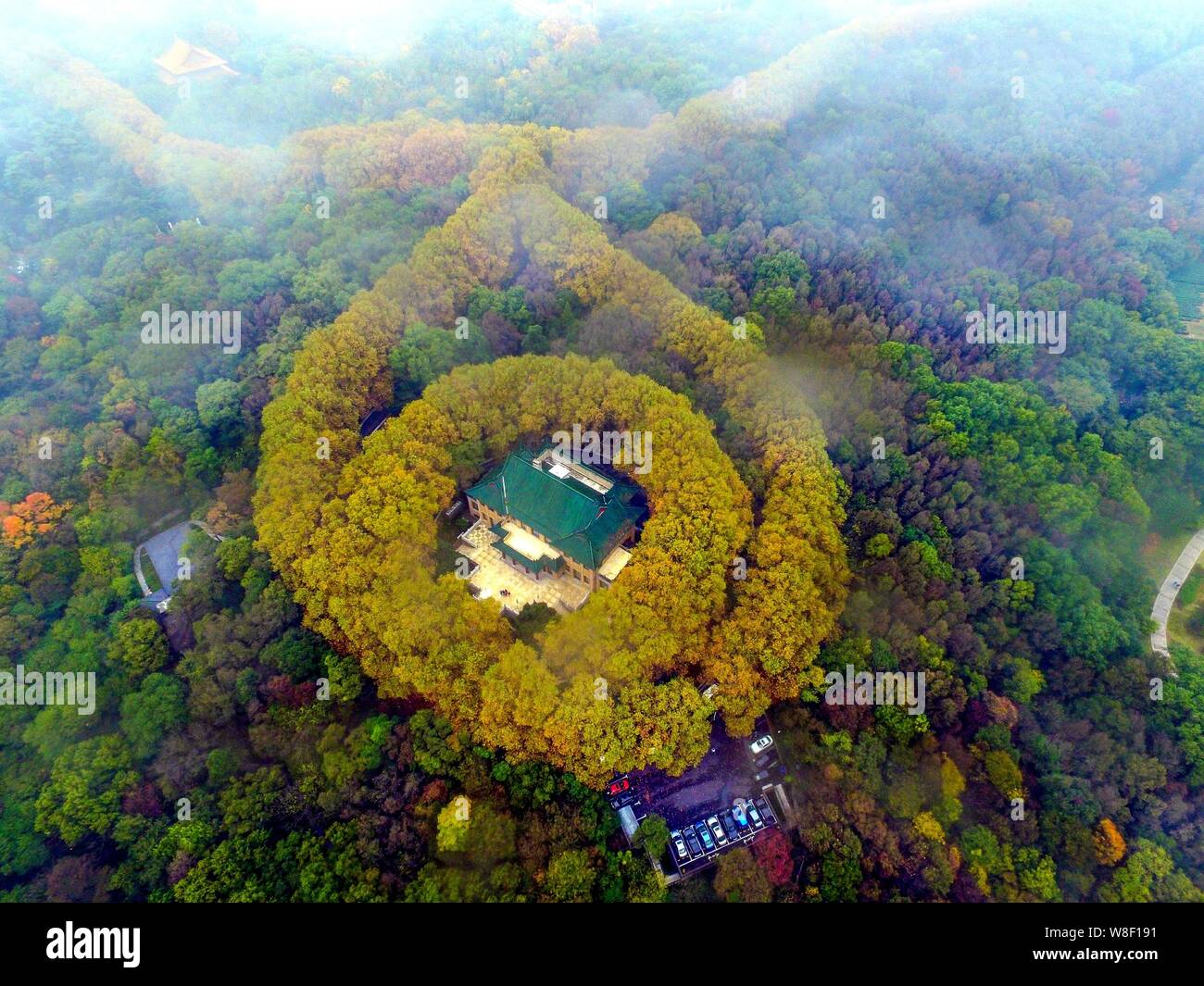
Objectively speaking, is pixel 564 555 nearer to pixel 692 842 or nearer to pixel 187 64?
pixel 692 842

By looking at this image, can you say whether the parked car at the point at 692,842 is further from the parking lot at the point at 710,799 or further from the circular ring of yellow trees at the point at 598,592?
the circular ring of yellow trees at the point at 598,592

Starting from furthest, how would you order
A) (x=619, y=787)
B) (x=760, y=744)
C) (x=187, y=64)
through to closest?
1. (x=187, y=64)
2. (x=760, y=744)
3. (x=619, y=787)

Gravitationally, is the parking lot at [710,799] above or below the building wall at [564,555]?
below

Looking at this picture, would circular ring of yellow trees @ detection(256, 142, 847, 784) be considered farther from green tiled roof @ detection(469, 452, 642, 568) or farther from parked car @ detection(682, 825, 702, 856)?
parked car @ detection(682, 825, 702, 856)

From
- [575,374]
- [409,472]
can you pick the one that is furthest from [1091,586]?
[409,472]

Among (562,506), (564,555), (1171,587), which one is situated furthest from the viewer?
(1171,587)

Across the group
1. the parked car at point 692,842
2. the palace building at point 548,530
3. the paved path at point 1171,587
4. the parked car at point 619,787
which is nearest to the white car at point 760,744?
the parked car at point 692,842

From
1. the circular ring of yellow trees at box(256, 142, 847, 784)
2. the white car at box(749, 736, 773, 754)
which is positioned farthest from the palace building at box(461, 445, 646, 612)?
the white car at box(749, 736, 773, 754)

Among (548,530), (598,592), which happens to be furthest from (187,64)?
(598,592)
